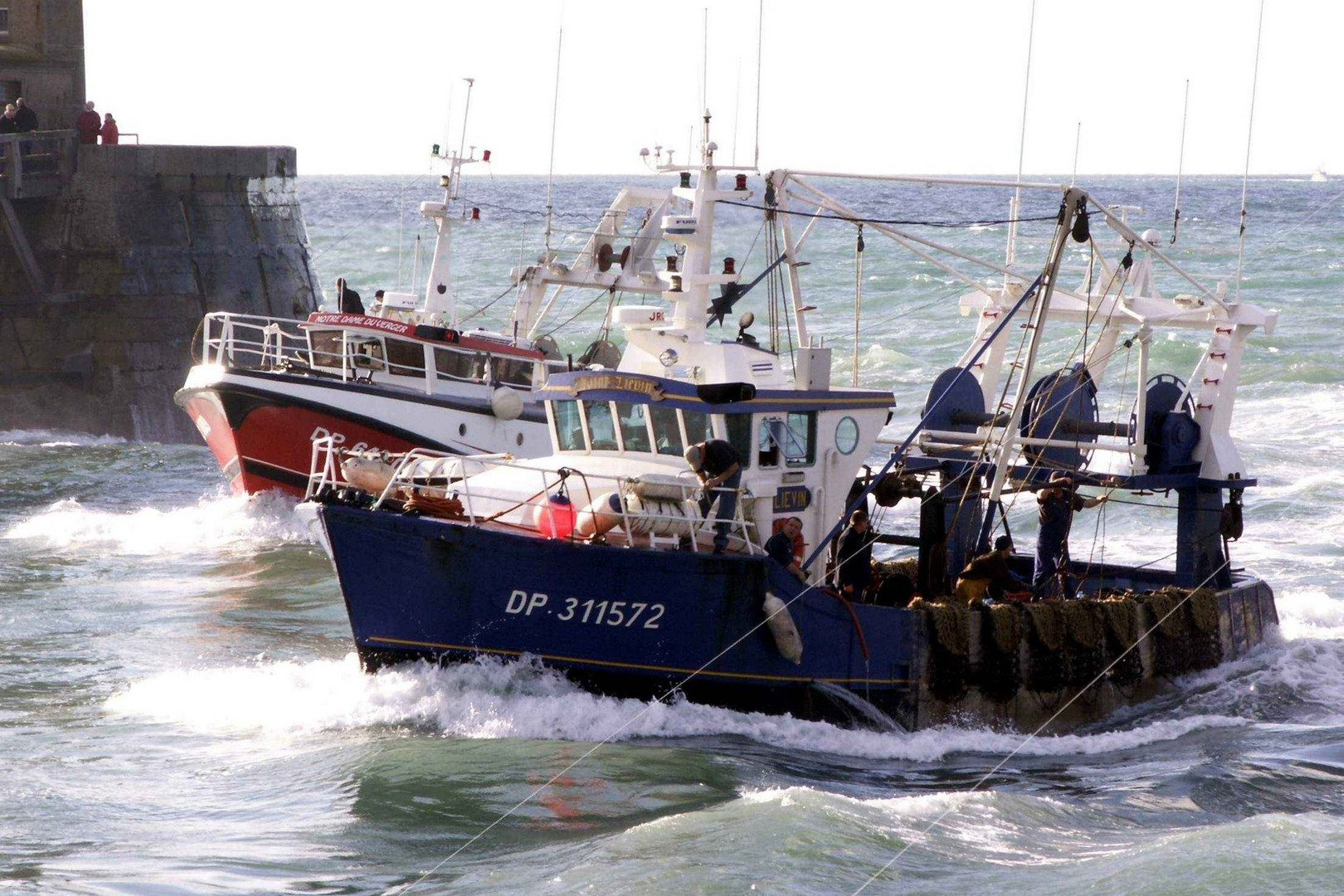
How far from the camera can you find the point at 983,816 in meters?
11.6

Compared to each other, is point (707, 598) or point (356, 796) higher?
point (707, 598)

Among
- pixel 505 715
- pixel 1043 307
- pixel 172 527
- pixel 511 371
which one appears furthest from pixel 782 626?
pixel 172 527

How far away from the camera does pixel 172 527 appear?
23656 millimetres

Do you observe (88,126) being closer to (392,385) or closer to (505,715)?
(392,385)

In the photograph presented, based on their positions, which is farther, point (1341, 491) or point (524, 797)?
point (1341, 491)

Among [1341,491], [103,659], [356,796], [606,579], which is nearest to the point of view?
[356,796]

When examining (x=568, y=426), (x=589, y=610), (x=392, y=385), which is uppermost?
(x=568, y=426)

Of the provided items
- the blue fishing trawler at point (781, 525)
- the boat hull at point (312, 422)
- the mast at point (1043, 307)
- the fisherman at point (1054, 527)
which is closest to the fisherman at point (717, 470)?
the blue fishing trawler at point (781, 525)

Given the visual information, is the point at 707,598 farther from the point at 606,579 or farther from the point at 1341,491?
the point at 1341,491

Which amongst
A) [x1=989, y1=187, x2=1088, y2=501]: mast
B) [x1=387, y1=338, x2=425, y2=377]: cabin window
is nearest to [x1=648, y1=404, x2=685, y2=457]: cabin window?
[x1=989, y1=187, x2=1088, y2=501]: mast

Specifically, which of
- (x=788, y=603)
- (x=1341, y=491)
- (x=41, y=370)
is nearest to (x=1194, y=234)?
(x=1341, y=491)

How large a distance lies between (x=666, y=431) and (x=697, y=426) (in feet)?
0.95

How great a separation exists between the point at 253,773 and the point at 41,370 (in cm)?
2095

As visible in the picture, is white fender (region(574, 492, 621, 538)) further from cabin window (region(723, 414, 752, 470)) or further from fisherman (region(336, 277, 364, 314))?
fisherman (region(336, 277, 364, 314))
